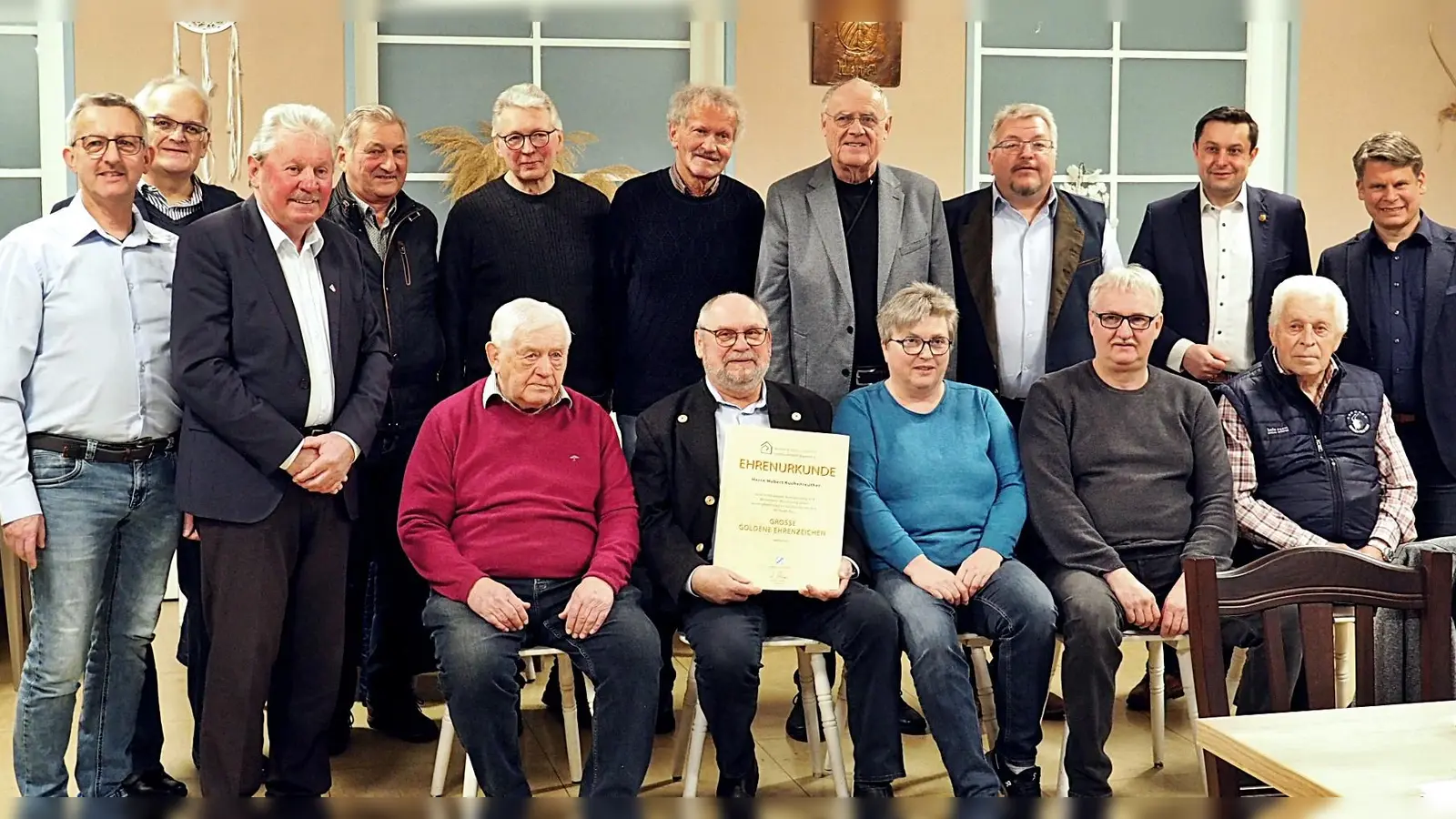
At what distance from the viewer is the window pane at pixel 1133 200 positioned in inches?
185

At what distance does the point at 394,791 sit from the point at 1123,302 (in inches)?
65.6

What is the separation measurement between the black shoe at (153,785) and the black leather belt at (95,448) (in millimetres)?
603

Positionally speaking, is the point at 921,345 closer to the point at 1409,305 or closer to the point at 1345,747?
the point at 1409,305

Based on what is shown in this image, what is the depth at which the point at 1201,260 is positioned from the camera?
9.84 feet

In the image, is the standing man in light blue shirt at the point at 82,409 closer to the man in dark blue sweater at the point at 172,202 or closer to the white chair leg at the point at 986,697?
the man in dark blue sweater at the point at 172,202

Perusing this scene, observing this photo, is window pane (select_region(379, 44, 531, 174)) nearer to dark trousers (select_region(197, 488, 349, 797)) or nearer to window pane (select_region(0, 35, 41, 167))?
window pane (select_region(0, 35, 41, 167))

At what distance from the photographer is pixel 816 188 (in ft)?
9.16

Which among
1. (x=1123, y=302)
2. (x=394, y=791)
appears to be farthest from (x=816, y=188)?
(x=394, y=791)

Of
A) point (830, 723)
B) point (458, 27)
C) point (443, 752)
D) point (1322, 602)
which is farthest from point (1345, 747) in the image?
point (458, 27)

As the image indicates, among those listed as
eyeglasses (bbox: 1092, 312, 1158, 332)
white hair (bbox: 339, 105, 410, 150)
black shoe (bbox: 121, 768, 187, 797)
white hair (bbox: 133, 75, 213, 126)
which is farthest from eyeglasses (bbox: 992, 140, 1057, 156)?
black shoe (bbox: 121, 768, 187, 797)

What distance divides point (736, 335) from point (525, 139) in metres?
0.63

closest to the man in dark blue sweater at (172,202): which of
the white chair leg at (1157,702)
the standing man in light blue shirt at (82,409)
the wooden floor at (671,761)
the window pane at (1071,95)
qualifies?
the wooden floor at (671,761)

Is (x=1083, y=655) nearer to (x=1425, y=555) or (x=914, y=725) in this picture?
(x=914, y=725)

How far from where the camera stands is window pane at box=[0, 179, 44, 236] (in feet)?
13.6
